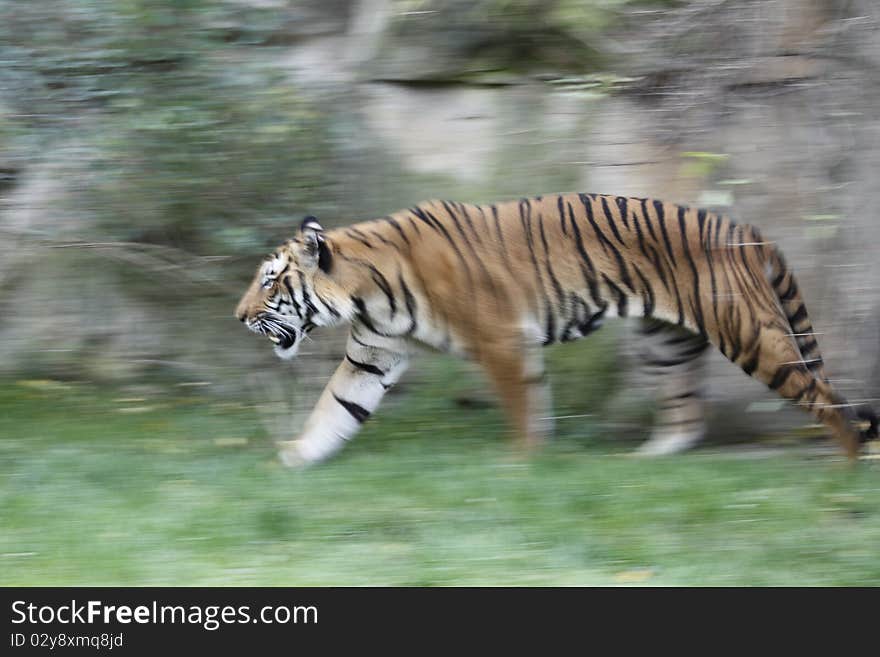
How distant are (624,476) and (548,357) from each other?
205 cm

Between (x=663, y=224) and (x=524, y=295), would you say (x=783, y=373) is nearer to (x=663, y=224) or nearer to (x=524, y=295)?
(x=663, y=224)

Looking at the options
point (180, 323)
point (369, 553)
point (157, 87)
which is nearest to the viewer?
point (369, 553)

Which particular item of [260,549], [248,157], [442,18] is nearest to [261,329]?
[248,157]

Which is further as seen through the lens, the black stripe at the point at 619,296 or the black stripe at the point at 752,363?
the black stripe at the point at 619,296

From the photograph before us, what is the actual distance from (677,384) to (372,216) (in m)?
2.71

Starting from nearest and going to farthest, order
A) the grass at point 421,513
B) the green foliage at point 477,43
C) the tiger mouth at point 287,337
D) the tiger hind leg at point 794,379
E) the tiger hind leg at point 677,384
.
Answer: the grass at point 421,513, the tiger hind leg at point 794,379, the tiger mouth at point 287,337, the tiger hind leg at point 677,384, the green foliage at point 477,43

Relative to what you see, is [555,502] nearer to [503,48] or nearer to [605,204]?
[605,204]

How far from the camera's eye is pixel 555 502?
6219 millimetres

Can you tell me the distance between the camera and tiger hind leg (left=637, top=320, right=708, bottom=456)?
780cm

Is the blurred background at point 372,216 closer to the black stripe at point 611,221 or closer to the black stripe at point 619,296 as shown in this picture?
the black stripe at point 611,221

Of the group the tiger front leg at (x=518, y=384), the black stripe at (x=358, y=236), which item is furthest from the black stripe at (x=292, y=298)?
the tiger front leg at (x=518, y=384)

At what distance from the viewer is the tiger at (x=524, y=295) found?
23.5 feet

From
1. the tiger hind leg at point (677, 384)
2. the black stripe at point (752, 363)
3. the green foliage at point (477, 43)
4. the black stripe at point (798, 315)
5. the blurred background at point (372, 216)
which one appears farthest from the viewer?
the green foliage at point (477, 43)

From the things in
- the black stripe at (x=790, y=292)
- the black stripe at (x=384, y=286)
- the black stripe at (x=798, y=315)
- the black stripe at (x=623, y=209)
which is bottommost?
the black stripe at (x=798, y=315)
